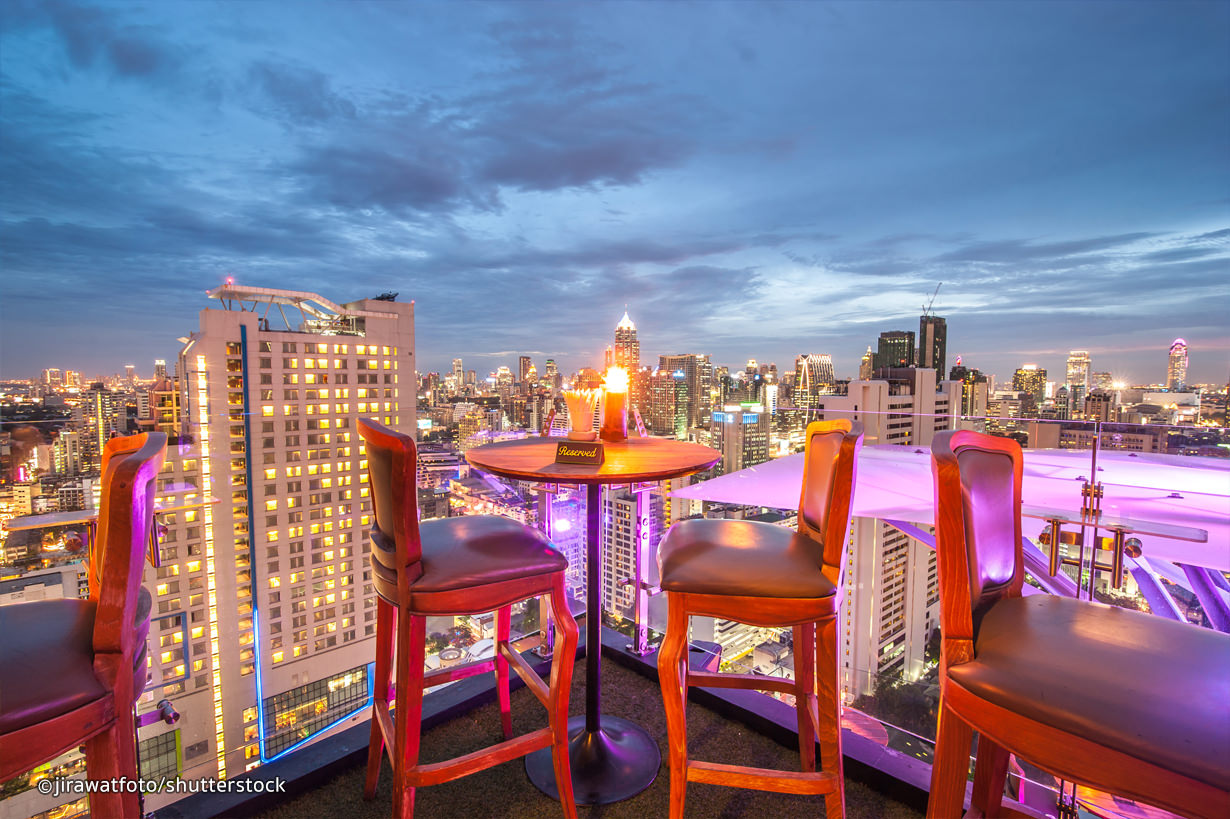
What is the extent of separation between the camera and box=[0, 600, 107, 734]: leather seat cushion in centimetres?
78

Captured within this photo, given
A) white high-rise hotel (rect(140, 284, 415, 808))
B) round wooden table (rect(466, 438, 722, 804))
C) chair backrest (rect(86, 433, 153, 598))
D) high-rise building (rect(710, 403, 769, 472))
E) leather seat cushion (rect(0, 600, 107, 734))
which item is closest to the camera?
leather seat cushion (rect(0, 600, 107, 734))

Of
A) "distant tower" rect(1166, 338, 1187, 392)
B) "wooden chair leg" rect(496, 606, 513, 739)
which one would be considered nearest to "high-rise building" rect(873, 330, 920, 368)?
"distant tower" rect(1166, 338, 1187, 392)

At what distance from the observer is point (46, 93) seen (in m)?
3.18

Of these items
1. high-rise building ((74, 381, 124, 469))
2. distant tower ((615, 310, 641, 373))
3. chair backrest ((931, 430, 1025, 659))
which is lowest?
chair backrest ((931, 430, 1025, 659))

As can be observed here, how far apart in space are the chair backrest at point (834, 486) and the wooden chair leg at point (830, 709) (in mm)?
134

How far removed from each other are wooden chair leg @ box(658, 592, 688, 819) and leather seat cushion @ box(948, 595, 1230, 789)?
574mm

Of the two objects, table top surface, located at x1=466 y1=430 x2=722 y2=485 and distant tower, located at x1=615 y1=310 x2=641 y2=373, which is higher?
distant tower, located at x1=615 y1=310 x2=641 y2=373

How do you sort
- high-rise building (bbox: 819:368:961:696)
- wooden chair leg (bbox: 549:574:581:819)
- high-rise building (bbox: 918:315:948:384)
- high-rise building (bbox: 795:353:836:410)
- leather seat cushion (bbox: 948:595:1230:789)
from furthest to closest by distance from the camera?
high-rise building (bbox: 918:315:948:384), high-rise building (bbox: 795:353:836:410), high-rise building (bbox: 819:368:961:696), wooden chair leg (bbox: 549:574:581:819), leather seat cushion (bbox: 948:595:1230:789)

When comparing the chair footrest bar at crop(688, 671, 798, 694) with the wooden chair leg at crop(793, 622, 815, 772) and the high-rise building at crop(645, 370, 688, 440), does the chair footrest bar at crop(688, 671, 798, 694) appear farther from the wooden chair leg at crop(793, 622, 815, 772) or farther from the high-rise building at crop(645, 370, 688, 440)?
the high-rise building at crop(645, 370, 688, 440)

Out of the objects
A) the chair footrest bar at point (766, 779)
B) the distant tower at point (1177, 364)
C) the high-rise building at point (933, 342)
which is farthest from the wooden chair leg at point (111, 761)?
the high-rise building at point (933, 342)

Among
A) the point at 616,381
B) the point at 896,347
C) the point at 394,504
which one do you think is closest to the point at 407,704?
the point at 394,504

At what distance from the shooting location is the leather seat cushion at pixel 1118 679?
63 cm

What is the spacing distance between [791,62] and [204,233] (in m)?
7.72

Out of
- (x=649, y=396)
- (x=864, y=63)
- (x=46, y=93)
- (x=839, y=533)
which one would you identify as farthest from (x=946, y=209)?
(x=46, y=93)
